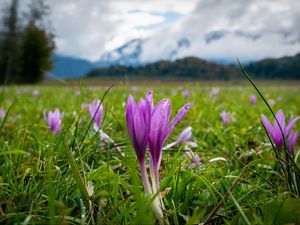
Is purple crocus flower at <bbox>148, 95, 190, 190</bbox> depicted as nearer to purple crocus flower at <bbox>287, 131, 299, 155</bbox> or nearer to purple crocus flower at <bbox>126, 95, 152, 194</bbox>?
purple crocus flower at <bbox>126, 95, 152, 194</bbox>

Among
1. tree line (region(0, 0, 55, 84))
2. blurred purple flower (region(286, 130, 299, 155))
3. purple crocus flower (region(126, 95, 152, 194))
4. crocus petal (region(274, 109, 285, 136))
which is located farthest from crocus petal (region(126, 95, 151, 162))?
tree line (region(0, 0, 55, 84))

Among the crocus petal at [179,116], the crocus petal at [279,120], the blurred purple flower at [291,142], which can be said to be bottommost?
the blurred purple flower at [291,142]

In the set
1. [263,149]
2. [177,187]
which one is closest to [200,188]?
[177,187]

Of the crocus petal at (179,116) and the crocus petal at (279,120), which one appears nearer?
the crocus petal at (179,116)

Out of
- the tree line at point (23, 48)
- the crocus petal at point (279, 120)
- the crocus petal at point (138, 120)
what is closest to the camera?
the crocus petal at point (138, 120)

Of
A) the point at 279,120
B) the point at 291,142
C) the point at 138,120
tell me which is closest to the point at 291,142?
A: the point at 291,142

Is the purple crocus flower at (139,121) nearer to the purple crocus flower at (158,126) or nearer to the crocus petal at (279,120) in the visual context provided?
the purple crocus flower at (158,126)

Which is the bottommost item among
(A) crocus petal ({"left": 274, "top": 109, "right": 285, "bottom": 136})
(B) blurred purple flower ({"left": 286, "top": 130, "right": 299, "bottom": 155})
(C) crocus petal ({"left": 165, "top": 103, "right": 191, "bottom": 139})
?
(B) blurred purple flower ({"left": 286, "top": 130, "right": 299, "bottom": 155})

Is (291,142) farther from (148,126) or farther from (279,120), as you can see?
(148,126)

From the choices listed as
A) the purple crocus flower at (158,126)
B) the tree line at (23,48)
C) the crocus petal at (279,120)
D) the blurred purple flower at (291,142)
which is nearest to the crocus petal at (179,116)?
the purple crocus flower at (158,126)

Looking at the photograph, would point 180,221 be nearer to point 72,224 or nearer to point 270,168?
point 72,224

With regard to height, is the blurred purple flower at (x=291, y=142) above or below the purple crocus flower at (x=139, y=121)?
below

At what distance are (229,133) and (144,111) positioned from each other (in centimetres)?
174

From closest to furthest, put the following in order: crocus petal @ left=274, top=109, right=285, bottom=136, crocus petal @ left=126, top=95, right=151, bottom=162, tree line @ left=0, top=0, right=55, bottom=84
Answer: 1. crocus petal @ left=126, top=95, right=151, bottom=162
2. crocus petal @ left=274, top=109, right=285, bottom=136
3. tree line @ left=0, top=0, right=55, bottom=84
